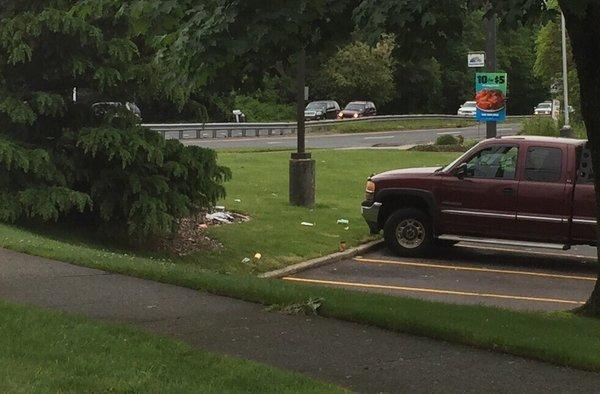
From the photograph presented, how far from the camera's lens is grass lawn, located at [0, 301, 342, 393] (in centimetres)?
464

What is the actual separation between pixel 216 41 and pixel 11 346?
2.52 metres

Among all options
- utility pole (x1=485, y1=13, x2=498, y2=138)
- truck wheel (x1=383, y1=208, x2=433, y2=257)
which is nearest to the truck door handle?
truck wheel (x1=383, y1=208, x2=433, y2=257)

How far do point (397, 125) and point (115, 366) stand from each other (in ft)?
170

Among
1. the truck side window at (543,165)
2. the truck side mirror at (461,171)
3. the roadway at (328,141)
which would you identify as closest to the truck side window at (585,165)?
the truck side window at (543,165)

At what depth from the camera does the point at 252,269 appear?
1223cm

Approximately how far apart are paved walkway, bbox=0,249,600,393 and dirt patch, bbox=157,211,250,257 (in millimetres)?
5094

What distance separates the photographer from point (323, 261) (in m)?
12.8

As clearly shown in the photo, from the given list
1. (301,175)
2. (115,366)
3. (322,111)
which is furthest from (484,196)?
(322,111)

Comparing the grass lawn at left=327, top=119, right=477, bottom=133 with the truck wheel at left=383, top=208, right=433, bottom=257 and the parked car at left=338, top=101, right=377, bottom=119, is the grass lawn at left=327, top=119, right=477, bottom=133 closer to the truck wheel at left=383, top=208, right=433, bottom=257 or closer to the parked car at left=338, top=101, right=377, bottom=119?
the parked car at left=338, top=101, right=377, bottom=119

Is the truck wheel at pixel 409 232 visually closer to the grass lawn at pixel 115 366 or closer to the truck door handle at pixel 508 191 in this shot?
the truck door handle at pixel 508 191

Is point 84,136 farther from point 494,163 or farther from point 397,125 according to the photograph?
point 397,125

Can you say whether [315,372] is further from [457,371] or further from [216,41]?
[216,41]

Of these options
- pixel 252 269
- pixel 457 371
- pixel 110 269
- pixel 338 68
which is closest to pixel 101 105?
pixel 252 269

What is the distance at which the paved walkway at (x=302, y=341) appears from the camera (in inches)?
203
